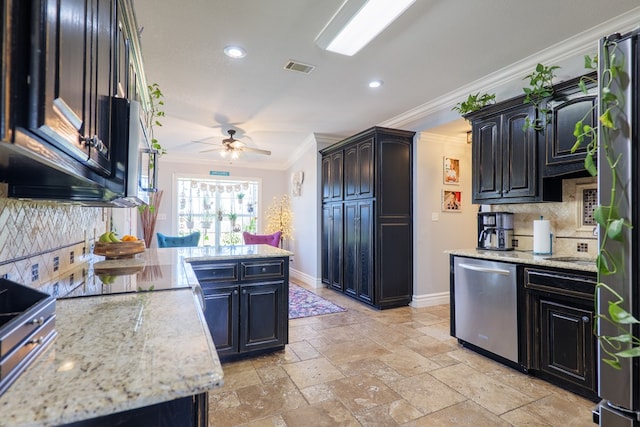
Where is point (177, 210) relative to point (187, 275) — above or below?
above

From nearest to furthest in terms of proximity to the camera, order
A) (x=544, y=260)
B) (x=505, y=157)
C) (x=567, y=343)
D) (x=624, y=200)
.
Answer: (x=624, y=200)
(x=567, y=343)
(x=544, y=260)
(x=505, y=157)

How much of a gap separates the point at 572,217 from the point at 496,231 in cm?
61

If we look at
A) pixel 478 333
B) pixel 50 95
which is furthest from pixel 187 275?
pixel 478 333

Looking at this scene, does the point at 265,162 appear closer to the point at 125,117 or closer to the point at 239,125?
the point at 239,125

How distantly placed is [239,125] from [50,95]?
Result: 449cm

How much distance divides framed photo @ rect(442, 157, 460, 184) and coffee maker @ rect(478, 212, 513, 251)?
138 cm

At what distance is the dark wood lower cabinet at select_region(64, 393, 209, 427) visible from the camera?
640 millimetres

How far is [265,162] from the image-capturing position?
7.43m

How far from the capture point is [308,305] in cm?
435

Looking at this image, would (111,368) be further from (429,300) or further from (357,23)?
(429,300)

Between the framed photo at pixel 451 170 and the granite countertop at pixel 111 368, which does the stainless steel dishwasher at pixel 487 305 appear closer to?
the framed photo at pixel 451 170

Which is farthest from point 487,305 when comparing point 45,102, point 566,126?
point 45,102

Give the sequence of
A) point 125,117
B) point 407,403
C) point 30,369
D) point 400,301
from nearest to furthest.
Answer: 1. point 30,369
2. point 125,117
3. point 407,403
4. point 400,301

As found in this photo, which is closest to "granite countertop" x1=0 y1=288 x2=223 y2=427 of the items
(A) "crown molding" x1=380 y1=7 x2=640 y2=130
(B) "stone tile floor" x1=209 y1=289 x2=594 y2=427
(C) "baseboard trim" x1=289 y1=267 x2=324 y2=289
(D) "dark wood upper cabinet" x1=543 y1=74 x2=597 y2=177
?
(B) "stone tile floor" x1=209 y1=289 x2=594 y2=427
